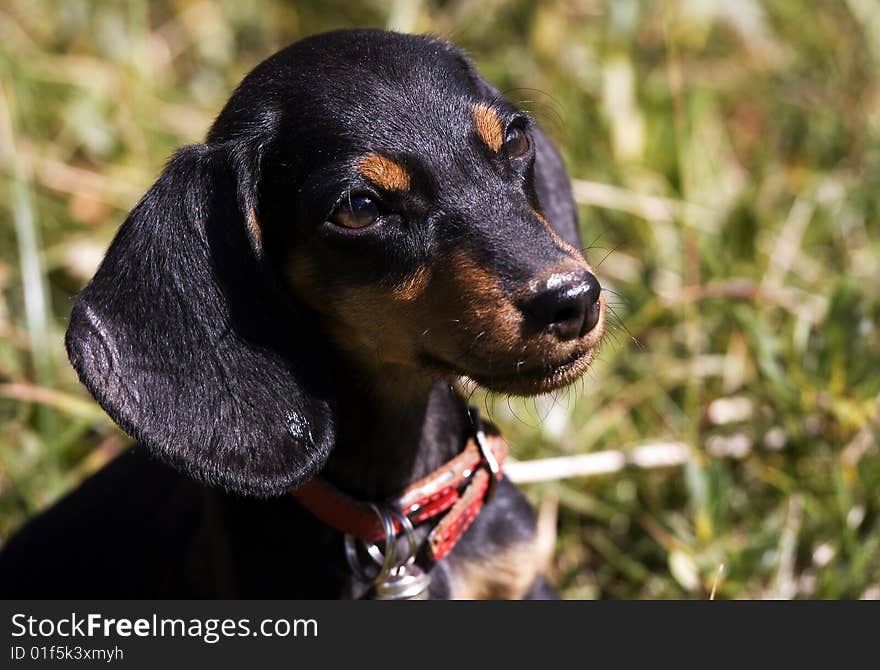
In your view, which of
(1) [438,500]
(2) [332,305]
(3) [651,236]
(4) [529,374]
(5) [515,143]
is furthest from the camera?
(3) [651,236]

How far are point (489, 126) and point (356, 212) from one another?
38 cm

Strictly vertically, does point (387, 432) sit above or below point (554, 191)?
below

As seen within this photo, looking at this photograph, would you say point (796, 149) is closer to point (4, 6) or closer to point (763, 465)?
point (763, 465)

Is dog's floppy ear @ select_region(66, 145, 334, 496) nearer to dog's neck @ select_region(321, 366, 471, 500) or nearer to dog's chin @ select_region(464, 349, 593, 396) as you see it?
dog's neck @ select_region(321, 366, 471, 500)

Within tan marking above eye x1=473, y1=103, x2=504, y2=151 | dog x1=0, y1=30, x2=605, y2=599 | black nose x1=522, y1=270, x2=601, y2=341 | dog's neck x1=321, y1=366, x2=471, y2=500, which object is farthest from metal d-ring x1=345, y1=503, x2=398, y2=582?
tan marking above eye x1=473, y1=103, x2=504, y2=151

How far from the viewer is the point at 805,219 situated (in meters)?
4.99

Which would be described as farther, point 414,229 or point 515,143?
point 515,143

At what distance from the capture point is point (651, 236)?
4957 mm

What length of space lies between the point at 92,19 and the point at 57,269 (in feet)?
5.75

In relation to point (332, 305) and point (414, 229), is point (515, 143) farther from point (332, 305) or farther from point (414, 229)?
point (332, 305)

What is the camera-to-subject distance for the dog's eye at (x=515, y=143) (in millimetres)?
2904

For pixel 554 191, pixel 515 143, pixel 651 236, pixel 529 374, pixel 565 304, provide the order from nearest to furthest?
pixel 565 304
pixel 529 374
pixel 515 143
pixel 554 191
pixel 651 236

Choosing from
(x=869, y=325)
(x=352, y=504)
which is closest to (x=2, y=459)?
(x=352, y=504)

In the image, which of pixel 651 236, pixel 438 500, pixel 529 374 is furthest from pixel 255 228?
pixel 651 236
